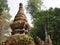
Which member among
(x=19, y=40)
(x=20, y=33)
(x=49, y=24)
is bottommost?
(x=49, y=24)

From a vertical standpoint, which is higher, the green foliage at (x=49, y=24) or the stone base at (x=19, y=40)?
the stone base at (x=19, y=40)

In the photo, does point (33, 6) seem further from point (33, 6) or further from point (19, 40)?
point (19, 40)

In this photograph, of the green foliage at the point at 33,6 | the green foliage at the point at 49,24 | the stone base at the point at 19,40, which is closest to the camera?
the stone base at the point at 19,40

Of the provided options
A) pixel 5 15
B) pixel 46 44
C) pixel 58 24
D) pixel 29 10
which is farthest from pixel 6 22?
pixel 46 44

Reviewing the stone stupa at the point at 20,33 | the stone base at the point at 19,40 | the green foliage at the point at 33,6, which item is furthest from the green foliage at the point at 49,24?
the stone base at the point at 19,40

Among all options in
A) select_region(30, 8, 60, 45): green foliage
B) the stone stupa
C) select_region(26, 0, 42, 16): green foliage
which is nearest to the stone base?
the stone stupa

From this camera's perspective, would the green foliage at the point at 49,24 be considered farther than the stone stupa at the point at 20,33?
Yes

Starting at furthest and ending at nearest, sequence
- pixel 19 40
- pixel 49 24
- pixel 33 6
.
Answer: pixel 33 6
pixel 49 24
pixel 19 40

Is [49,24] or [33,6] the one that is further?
[33,6]

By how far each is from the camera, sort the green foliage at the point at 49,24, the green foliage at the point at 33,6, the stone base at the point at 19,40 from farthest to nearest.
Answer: the green foliage at the point at 33,6, the green foliage at the point at 49,24, the stone base at the point at 19,40

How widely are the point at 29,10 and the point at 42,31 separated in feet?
35.9

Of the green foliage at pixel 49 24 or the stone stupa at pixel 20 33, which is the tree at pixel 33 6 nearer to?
the green foliage at pixel 49 24

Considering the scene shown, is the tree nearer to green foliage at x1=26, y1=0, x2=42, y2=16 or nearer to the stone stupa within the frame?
green foliage at x1=26, y1=0, x2=42, y2=16

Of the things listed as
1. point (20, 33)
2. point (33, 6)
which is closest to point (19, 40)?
point (20, 33)
